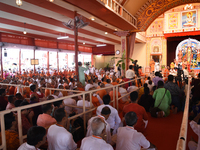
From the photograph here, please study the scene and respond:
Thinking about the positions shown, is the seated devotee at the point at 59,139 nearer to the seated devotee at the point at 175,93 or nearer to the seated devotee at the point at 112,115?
the seated devotee at the point at 112,115

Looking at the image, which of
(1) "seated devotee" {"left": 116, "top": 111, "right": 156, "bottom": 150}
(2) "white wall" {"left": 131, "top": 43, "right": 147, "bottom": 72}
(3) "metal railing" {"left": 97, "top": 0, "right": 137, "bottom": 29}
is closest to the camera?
(1) "seated devotee" {"left": 116, "top": 111, "right": 156, "bottom": 150}

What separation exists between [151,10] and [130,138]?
318 inches

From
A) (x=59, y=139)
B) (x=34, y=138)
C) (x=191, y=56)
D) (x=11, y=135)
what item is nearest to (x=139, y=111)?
(x=59, y=139)

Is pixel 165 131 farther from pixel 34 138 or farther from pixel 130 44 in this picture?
pixel 130 44

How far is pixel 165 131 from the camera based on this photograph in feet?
10.0

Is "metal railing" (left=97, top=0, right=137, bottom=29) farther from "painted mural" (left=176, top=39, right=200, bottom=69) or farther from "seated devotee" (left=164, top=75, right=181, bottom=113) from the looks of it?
"painted mural" (left=176, top=39, right=200, bottom=69)

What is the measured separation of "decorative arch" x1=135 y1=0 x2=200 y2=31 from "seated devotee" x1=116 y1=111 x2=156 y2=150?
754cm

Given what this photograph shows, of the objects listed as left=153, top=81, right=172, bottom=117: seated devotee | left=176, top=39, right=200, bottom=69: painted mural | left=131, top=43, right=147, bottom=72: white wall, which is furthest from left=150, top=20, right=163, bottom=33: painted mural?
left=153, top=81, right=172, bottom=117: seated devotee

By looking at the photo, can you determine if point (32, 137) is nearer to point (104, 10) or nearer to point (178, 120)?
point (178, 120)

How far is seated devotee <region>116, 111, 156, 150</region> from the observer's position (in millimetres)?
1781

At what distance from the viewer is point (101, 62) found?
21234 mm

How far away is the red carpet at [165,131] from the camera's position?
261cm

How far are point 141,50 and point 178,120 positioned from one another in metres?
11.4

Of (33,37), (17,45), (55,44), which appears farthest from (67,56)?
(17,45)
